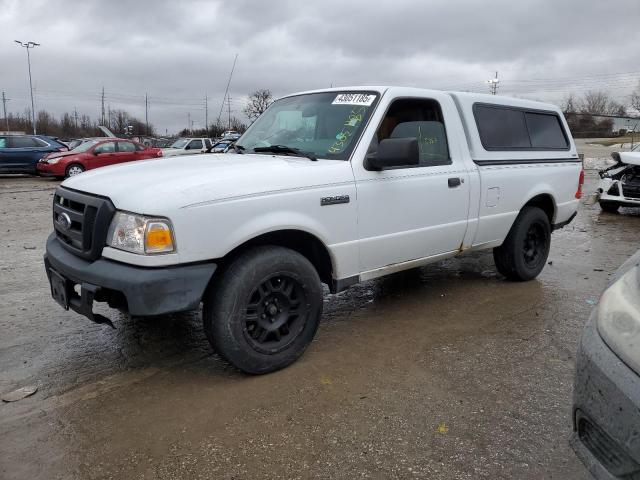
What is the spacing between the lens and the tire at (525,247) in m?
5.17

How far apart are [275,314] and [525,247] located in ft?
10.8

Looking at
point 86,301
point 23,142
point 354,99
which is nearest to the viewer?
point 86,301

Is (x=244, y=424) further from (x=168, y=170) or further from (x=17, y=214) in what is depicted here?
(x=17, y=214)

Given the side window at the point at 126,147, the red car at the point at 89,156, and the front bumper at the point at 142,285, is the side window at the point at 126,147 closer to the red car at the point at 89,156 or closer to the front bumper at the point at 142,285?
the red car at the point at 89,156

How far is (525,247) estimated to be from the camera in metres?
5.45

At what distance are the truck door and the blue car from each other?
57.5 feet

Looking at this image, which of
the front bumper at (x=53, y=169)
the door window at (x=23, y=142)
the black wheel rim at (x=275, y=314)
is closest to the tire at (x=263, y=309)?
the black wheel rim at (x=275, y=314)

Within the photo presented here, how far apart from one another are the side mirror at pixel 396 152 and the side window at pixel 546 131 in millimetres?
2426

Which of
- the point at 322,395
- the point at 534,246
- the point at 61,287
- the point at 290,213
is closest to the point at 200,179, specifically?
the point at 290,213

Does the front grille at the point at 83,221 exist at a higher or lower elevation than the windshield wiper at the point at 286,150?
lower

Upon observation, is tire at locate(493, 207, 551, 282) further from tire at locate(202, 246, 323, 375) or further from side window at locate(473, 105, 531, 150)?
tire at locate(202, 246, 323, 375)

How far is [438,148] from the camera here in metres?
4.29

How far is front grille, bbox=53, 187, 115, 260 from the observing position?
2946 mm

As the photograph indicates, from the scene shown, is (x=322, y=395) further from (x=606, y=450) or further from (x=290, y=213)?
(x=606, y=450)
